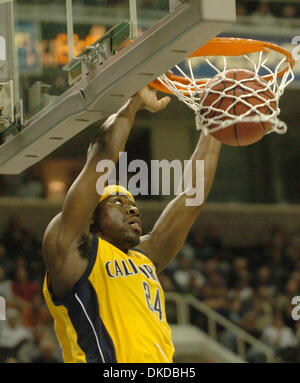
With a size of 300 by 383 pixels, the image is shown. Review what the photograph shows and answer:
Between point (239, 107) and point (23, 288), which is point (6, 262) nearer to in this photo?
point (23, 288)

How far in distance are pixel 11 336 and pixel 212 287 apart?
10.5ft

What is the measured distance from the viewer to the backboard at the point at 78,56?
264 centimetres

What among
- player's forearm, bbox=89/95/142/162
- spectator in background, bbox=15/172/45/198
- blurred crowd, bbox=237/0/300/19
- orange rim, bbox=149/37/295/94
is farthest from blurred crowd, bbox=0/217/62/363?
blurred crowd, bbox=237/0/300/19

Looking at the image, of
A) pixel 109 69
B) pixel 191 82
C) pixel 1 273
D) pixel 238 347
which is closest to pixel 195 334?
pixel 238 347

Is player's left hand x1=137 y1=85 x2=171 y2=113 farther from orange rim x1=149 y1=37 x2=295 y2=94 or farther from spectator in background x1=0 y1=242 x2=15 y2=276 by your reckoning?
spectator in background x1=0 y1=242 x2=15 y2=276

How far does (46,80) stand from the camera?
3.46 meters

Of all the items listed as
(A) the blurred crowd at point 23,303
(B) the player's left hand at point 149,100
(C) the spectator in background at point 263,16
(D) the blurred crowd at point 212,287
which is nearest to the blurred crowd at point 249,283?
(D) the blurred crowd at point 212,287

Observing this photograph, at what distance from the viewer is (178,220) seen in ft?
13.6

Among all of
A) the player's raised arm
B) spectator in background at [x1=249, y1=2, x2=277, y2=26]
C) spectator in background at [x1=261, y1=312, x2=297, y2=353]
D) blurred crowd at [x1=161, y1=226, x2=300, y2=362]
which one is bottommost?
spectator in background at [x1=261, y1=312, x2=297, y2=353]

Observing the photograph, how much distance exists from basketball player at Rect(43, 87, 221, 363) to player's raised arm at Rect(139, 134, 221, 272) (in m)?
0.33

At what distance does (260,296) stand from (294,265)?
42.2 inches

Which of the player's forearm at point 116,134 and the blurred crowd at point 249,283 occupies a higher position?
the player's forearm at point 116,134

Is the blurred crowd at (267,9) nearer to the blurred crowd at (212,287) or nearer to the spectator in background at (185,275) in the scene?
the blurred crowd at (212,287)

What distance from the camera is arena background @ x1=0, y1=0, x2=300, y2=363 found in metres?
8.53
